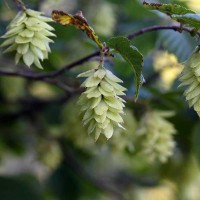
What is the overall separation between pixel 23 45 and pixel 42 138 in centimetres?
88

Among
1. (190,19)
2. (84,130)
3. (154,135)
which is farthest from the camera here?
(84,130)

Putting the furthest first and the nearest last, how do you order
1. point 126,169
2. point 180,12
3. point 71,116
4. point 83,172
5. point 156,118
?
point 126,169 < point 83,172 < point 71,116 < point 156,118 < point 180,12

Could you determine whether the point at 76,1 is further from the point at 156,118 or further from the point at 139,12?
the point at 156,118

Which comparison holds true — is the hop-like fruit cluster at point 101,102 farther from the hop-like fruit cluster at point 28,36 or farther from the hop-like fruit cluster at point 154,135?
the hop-like fruit cluster at point 154,135

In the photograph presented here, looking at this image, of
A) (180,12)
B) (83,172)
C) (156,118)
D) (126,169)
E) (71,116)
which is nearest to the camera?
(180,12)

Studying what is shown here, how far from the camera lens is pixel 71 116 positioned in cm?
170

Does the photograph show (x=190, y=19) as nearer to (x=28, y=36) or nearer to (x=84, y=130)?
(x=28, y=36)

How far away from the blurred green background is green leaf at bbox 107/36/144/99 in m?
0.37

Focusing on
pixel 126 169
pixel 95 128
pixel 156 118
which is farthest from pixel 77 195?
pixel 95 128

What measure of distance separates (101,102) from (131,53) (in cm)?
10

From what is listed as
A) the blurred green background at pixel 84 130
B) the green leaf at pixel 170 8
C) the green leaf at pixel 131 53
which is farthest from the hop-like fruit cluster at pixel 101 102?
the blurred green background at pixel 84 130

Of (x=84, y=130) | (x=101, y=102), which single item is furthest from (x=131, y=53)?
(x=84, y=130)

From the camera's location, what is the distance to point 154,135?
1.37 metres

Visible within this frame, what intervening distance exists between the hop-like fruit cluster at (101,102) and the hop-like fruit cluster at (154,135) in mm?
399
